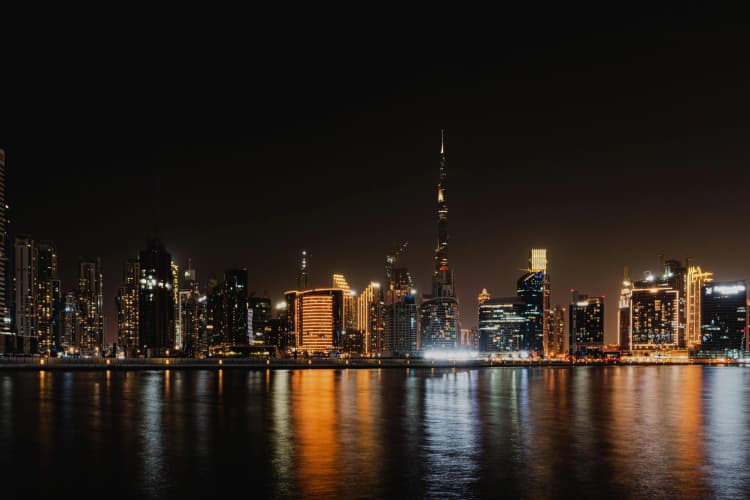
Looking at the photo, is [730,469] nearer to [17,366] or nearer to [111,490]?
[111,490]

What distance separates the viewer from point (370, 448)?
39750 mm

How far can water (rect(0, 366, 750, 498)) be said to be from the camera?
1176 inches

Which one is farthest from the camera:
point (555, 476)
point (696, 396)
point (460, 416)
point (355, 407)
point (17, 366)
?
point (17, 366)

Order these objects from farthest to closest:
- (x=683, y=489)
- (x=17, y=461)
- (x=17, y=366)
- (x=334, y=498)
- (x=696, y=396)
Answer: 1. (x=17, y=366)
2. (x=696, y=396)
3. (x=17, y=461)
4. (x=683, y=489)
5. (x=334, y=498)

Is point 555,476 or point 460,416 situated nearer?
point 555,476

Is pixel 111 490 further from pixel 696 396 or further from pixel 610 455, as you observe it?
pixel 696 396

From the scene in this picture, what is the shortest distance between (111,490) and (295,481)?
6.70 m

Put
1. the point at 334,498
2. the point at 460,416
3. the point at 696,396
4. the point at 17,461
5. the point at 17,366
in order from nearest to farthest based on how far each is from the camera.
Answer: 1. the point at 334,498
2. the point at 17,461
3. the point at 460,416
4. the point at 696,396
5. the point at 17,366

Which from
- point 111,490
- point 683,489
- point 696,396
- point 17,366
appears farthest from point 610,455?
point 17,366

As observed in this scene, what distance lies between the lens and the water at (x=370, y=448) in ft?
98.0

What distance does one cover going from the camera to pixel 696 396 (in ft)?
270

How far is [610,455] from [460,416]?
19.1 meters

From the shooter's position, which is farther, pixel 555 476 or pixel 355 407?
pixel 355 407

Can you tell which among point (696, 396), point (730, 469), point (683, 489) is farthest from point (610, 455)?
point (696, 396)
